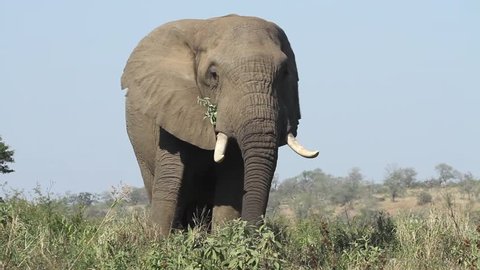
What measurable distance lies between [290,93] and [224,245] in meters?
2.85

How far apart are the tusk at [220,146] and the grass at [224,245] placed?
76 centimetres

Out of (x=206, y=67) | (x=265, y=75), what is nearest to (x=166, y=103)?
(x=206, y=67)

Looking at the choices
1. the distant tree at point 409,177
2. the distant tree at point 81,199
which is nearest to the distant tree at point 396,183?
the distant tree at point 409,177

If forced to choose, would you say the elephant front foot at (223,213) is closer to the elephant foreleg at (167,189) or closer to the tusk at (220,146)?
the elephant foreleg at (167,189)

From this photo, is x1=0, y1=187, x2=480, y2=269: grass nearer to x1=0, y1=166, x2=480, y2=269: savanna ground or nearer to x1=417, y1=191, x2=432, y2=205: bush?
x1=0, y1=166, x2=480, y2=269: savanna ground

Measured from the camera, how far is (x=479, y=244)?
8.46 metres

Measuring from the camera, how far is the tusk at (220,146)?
31.9 feet

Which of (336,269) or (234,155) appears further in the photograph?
(234,155)

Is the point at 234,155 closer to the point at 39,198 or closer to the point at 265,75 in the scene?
the point at 265,75

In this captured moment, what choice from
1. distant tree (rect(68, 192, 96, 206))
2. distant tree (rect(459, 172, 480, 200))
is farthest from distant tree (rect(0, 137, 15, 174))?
distant tree (rect(459, 172, 480, 200))

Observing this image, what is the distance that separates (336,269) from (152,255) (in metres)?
1.63

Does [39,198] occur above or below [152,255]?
above

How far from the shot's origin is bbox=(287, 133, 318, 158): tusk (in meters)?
9.73

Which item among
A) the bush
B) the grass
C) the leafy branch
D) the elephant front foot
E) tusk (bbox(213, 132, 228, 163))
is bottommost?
the grass
